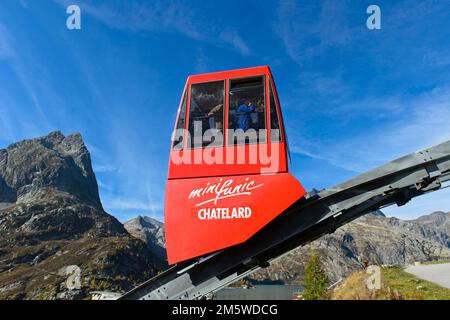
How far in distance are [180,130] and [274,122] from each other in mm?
2354

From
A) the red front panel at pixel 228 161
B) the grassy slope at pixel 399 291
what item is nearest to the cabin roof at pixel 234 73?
the red front panel at pixel 228 161

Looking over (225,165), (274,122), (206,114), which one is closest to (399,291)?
(274,122)

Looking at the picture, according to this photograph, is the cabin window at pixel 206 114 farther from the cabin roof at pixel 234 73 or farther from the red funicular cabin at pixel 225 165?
the cabin roof at pixel 234 73

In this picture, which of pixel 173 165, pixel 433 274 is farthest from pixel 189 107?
pixel 433 274

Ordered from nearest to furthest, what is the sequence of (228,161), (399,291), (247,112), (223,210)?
(223,210) → (228,161) → (247,112) → (399,291)

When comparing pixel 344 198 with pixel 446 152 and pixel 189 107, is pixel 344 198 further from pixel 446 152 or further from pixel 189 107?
pixel 189 107

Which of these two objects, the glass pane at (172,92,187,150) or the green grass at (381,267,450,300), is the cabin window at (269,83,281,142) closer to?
the glass pane at (172,92,187,150)

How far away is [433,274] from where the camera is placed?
791 inches

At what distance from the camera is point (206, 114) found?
27.7 feet

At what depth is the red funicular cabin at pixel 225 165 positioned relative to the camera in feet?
23.6

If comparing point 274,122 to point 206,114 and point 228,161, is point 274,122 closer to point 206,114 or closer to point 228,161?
point 228,161

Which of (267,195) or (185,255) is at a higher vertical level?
(267,195)

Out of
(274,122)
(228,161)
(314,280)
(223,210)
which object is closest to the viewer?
(223,210)
